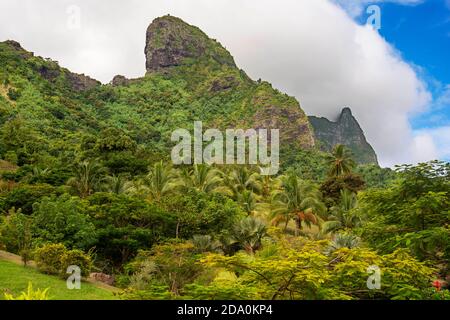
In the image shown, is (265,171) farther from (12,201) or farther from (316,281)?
(316,281)

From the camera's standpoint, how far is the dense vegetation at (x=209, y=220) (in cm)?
1141

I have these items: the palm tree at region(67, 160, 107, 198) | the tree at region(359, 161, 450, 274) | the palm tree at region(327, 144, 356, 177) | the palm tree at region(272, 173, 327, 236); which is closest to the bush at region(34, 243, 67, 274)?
the tree at region(359, 161, 450, 274)

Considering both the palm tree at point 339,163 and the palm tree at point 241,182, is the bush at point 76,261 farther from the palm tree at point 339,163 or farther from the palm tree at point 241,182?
the palm tree at point 339,163

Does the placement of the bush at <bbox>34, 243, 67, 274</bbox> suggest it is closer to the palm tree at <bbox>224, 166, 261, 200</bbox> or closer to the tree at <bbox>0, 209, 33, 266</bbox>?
the tree at <bbox>0, 209, 33, 266</bbox>

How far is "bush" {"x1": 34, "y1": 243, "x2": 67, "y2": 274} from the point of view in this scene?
2236 cm

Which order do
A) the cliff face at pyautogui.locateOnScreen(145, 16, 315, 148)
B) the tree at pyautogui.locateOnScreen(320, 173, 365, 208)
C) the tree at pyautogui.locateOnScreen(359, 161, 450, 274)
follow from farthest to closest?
the cliff face at pyautogui.locateOnScreen(145, 16, 315, 148) → the tree at pyautogui.locateOnScreen(320, 173, 365, 208) → the tree at pyautogui.locateOnScreen(359, 161, 450, 274)

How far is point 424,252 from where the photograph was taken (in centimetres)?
1510

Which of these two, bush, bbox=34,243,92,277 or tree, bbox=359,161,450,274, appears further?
bush, bbox=34,243,92,277

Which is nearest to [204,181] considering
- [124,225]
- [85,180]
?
[85,180]

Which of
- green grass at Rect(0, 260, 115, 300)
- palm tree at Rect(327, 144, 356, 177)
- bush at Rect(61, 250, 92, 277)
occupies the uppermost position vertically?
palm tree at Rect(327, 144, 356, 177)

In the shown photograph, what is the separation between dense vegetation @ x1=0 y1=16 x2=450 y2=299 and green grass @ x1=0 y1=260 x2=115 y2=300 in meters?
0.94

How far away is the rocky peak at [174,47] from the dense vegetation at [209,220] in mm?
83388

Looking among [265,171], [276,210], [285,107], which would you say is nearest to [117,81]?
[285,107]

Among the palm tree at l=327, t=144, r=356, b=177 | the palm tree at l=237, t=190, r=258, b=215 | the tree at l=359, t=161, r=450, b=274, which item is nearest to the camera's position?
the tree at l=359, t=161, r=450, b=274
